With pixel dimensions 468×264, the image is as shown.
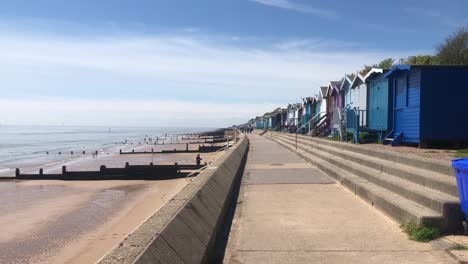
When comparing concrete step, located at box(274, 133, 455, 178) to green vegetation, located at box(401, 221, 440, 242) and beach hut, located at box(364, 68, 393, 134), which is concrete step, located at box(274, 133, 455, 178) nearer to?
green vegetation, located at box(401, 221, 440, 242)

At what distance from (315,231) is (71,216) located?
1114cm

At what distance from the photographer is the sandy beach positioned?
11.2 metres

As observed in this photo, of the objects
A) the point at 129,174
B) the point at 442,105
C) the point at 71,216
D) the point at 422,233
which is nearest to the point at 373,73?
the point at 442,105

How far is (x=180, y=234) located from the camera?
16.6 feet

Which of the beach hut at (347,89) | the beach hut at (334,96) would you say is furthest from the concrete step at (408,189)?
the beach hut at (334,96)

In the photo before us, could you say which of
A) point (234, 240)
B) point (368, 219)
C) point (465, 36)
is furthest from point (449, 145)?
point (465, 36)

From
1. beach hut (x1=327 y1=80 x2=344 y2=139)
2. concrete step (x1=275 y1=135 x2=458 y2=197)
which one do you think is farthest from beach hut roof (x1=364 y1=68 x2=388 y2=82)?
beach hut (x1=327 y1=80 x2=344 y2=139)

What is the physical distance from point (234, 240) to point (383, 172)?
4.92 meters

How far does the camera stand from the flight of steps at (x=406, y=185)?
622 cm

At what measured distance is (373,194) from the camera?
865 centimetres

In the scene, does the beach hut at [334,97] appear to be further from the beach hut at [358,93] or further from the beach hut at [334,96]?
the beach hut at [358,93]

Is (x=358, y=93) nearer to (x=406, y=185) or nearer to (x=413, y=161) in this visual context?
(x=413, y=161)

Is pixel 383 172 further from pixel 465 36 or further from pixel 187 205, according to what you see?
pixel 465 36

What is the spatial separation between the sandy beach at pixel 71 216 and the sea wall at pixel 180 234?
4.03 meters
